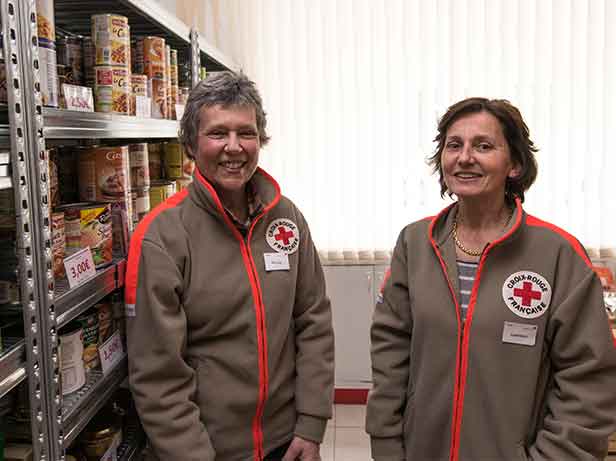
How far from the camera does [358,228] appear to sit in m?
3.57

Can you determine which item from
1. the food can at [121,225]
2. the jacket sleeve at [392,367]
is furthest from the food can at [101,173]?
the jacket sleeve at [392,367]

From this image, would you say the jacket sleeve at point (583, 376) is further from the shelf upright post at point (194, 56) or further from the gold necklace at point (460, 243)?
the shelf upright post at point (194, 56)

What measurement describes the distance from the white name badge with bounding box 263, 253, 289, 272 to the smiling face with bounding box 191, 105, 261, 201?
0.19 metres

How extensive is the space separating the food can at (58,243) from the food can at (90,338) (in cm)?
19

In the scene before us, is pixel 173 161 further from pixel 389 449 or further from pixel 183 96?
pixel 389 449

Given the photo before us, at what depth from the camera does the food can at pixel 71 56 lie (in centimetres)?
145

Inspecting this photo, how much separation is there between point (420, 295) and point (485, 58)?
2322mm

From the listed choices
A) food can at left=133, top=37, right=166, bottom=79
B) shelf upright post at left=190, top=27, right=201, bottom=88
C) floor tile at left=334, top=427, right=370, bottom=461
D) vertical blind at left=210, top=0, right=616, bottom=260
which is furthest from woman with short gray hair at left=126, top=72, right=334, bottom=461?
vertical blind at left=210, top=0, right=616, bottom=260

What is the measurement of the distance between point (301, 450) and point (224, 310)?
0.46 meters

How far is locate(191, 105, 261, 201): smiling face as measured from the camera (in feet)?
4.87

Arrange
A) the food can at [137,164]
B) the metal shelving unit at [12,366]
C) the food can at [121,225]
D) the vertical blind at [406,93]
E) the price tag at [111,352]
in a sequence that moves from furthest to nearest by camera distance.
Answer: the vertical blind at [406,93]
the food can at [137,164]
the food can at [121,225]
the price tag at [111,352]
the metal shelving unit at [12,366]

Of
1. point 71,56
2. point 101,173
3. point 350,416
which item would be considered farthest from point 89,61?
point 350,416

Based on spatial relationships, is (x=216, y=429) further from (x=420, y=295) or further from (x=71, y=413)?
(x=420, y=295)

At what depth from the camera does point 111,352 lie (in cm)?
150
